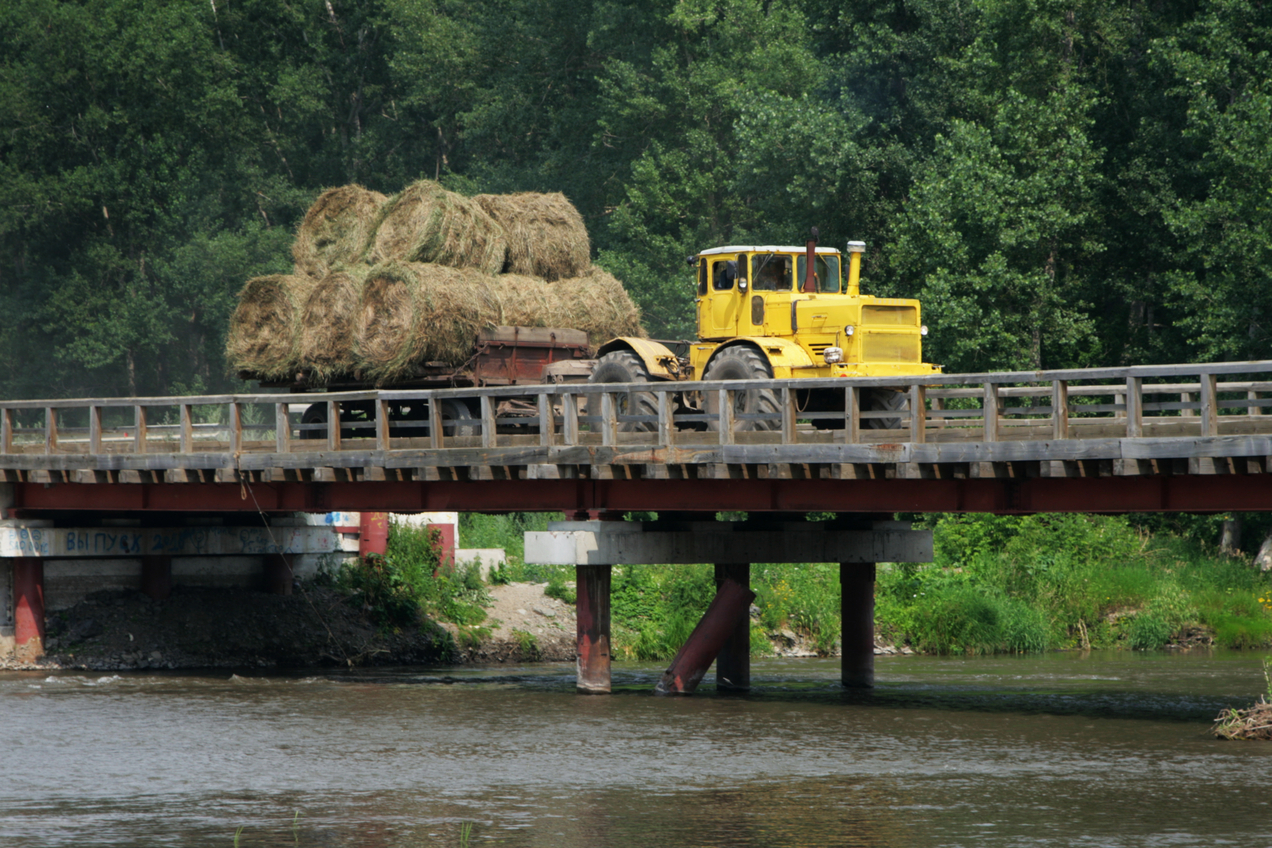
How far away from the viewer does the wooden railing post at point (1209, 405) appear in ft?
62.0

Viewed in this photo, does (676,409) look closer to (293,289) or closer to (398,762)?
(293,289)

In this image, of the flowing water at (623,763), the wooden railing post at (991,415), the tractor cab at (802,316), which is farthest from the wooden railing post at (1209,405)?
the tractor cab at (802,316)

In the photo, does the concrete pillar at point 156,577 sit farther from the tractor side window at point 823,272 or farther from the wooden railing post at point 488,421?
the tractor side window at point 823,272

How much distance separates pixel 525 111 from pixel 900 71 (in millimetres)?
19525

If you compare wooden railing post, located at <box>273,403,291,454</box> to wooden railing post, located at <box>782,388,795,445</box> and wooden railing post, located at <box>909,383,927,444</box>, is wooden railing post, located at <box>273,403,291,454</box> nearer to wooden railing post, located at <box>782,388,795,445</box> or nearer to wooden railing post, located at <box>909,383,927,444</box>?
wooden railing post, located at <box>782,388,795,445</box>

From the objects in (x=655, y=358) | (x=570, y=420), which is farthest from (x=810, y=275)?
(x=570, y=420)

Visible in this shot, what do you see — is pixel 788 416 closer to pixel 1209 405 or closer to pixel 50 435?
pixel 1209 405

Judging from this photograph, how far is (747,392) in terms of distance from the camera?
24.1m

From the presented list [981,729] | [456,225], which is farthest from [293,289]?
[981,729]

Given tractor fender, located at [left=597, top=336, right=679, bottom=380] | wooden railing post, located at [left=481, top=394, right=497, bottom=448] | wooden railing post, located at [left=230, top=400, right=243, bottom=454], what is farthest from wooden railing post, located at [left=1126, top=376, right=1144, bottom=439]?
wooden railing post, located at [left=230, top=400, right=243, bottom=454]

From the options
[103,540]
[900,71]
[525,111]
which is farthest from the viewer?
[525,111]

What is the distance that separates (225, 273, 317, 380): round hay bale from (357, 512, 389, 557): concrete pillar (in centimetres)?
644

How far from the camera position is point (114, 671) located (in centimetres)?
2956

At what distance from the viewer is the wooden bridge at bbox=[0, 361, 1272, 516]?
19906 mm
